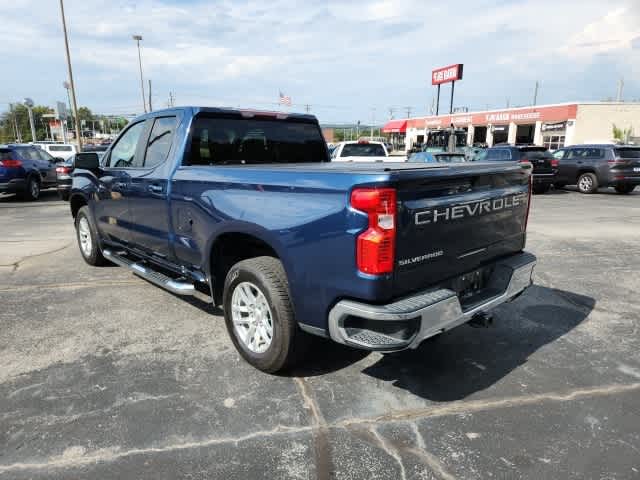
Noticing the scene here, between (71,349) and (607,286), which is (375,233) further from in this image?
(607,286)

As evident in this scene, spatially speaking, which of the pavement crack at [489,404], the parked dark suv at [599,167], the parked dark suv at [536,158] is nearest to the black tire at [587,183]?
the parked dark suv at [599,167]

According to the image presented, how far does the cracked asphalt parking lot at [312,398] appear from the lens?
2461mm

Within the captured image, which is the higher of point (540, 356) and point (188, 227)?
point (188, 227)

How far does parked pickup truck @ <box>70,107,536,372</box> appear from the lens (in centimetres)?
252

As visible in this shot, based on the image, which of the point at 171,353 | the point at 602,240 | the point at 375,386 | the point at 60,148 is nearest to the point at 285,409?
the point at 375,386

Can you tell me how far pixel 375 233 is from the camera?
8.00 feet

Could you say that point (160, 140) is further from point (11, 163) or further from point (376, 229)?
point (11, 163)

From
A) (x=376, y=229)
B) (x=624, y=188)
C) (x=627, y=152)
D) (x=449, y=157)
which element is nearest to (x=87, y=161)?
(x=376, y=229)

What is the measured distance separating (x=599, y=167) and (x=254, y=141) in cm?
1493

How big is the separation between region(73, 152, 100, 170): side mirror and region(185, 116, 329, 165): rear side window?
63.3 inches

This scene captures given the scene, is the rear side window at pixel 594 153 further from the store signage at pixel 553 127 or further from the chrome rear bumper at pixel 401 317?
the store signage at pixel 553 127

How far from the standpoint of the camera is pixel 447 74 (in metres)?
45.4

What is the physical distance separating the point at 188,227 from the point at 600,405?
323 centimetres

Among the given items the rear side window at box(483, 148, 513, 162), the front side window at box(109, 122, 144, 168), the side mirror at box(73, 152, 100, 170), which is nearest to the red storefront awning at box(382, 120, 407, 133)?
the rear side window at box(483, 148, 513, 162)
